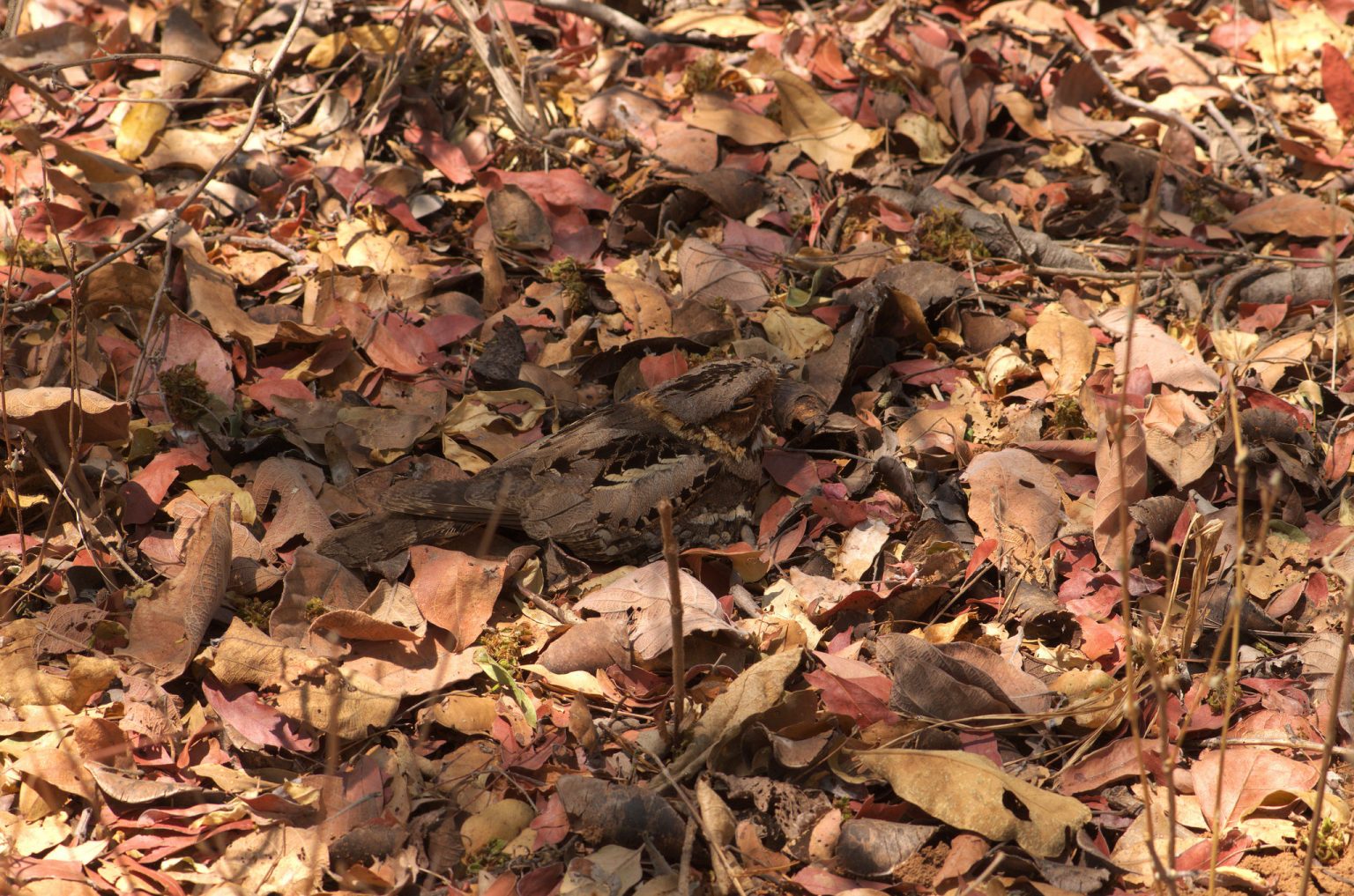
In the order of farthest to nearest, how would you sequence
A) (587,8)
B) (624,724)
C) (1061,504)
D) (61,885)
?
(587,8) < (1061,504) < (624,724) < (61,885)

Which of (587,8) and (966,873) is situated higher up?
(587,8)

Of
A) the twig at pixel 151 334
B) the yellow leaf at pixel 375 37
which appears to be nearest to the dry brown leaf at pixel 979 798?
the twig at pixel 151 334

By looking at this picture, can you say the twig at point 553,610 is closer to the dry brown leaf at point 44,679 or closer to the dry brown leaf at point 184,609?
the dry brown leaf at point 184,609

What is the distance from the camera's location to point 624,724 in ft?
10.7

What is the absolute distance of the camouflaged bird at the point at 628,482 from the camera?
12.1 feet

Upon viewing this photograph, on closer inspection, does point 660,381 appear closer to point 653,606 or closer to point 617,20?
point 653,606

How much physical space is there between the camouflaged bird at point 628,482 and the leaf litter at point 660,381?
3.4 inches

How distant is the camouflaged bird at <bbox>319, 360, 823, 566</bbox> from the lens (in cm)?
370

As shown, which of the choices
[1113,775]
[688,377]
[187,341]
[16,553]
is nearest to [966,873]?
[1113,775]

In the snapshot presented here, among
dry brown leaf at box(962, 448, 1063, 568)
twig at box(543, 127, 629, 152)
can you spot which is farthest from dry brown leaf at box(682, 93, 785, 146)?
dry brown leaf at box(962, 448, 1063, 568)

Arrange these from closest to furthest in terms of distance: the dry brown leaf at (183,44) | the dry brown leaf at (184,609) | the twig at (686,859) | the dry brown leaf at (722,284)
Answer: the twig at (686,859)
the dry brown leaf at (184,609)
the dry brown leaf at (722,284)
the dry brown leaf at (183,44)

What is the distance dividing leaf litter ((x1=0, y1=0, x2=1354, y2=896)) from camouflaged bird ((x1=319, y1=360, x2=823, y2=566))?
86mm

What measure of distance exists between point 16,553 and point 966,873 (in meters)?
2.98

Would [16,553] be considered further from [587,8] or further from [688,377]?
[587,8]
